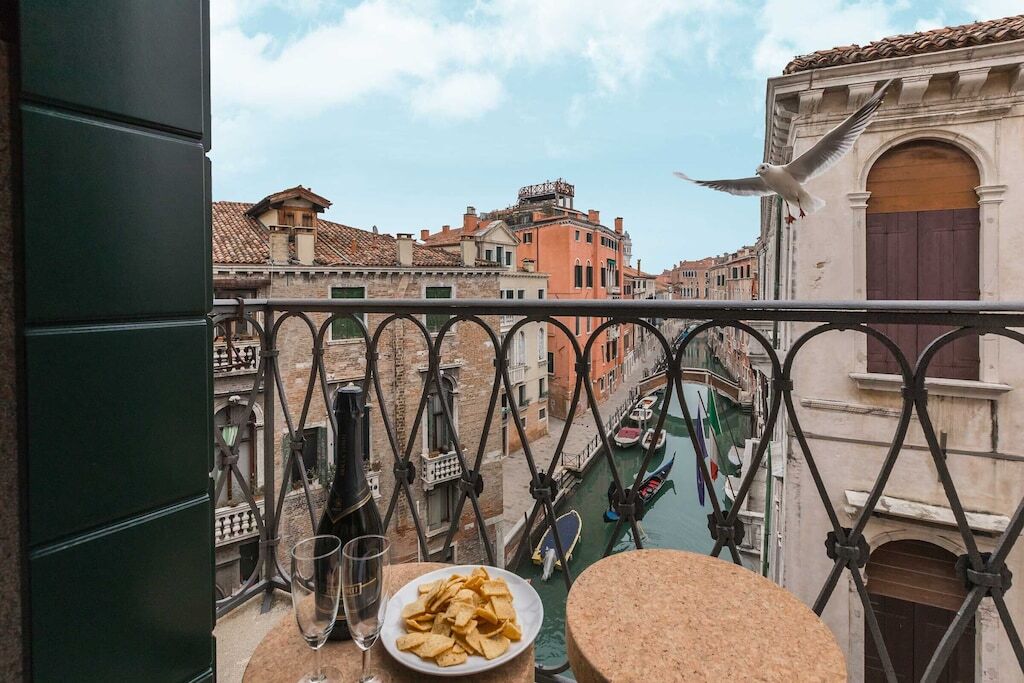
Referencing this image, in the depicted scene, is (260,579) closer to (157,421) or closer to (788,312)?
(157,421)

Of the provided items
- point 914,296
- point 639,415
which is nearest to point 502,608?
point 914,296

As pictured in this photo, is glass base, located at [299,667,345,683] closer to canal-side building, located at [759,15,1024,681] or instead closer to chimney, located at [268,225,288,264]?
canal-side building, located at [759,15,1024,681]

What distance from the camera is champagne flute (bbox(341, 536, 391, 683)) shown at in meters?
0.82

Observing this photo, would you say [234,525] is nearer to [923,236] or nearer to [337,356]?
[337,356]

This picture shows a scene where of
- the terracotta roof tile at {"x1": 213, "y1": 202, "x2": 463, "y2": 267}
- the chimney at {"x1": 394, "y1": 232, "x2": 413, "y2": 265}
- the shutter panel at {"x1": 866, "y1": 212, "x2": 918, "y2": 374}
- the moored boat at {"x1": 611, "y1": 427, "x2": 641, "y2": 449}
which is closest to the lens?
the shutter panel at {"x1": 866, "y1": 212, "x2": 918, "y2": 374}

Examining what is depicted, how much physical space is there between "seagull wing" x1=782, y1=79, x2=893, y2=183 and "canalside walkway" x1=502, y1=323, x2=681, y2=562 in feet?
27.2

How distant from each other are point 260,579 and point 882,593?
231 inches

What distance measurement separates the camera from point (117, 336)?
0.70 metres

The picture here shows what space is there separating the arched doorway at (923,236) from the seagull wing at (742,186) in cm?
208

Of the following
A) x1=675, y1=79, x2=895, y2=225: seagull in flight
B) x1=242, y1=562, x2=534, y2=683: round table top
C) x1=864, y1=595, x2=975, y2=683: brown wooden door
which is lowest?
x1=864, y1=595, x2=975, y2=683: brown wooden door

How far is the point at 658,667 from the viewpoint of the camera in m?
0.77

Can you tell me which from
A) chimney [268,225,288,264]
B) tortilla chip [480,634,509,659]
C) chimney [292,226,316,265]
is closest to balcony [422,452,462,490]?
A: chimney [292,226,316,265]

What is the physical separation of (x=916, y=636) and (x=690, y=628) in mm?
5883

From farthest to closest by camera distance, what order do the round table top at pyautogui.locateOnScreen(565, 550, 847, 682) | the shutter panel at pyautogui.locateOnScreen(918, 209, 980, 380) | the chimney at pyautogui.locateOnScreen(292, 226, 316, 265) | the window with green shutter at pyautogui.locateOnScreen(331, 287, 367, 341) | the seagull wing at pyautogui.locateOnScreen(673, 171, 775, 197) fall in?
the window with green shutter at pyautogui.locateOnScreen(331, 287, 367, 341)
the chimney at pyautogui.locateOnScreen(292, 226, 316, 265)
the shutter panel at pyautogui.locateOnScreen(918, 209, 980, 380)
the seagull wing at pyautogui.locateOnScreen(673, 171, 775, 197)
the round table top at pyautogui.locateOnScreen(565, 550, 847, 682)
